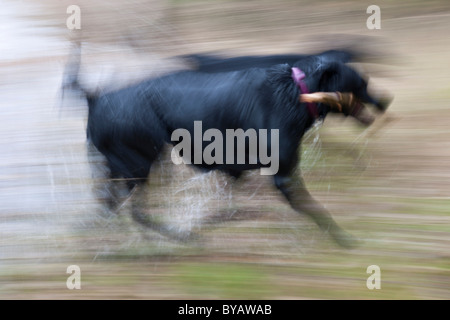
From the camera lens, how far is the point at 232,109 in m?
3.41

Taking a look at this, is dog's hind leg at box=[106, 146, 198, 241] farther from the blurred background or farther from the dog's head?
the dog's head

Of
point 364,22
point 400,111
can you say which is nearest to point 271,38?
point 364,22

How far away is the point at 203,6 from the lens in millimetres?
6520

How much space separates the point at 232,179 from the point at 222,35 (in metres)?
2.59

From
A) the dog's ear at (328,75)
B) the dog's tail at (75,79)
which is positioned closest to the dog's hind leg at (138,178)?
the dog's tail at (75,79)

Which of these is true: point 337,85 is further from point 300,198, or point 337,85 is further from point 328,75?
point 300,198

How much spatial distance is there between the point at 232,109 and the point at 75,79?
2.96 ft

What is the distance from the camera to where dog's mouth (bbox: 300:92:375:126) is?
324 centimetres

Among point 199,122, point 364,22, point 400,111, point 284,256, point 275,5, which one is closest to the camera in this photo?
point 199,122

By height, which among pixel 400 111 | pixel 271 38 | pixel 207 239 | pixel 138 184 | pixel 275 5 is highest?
pixel 275 5

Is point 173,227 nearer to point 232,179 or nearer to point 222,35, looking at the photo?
point 232,179

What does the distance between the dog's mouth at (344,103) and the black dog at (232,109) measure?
0.01 m

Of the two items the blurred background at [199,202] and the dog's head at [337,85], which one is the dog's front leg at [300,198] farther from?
the dog's head at [337,85]

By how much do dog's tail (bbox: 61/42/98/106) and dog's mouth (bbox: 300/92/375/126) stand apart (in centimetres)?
117
